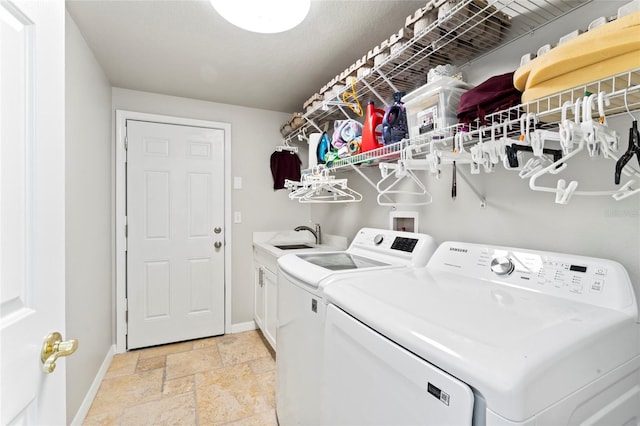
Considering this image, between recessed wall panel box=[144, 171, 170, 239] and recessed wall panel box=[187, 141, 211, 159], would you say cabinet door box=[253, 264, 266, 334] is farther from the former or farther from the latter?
recessed wall panel box=[187, 141, 211, 159]

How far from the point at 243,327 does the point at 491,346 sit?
2.86m

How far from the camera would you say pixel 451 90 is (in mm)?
1240

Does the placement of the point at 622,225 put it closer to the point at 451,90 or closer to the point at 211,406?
the point at 451,90

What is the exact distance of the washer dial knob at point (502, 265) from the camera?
3.65 feet

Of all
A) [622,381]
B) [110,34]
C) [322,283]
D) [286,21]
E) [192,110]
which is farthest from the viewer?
[192,110]

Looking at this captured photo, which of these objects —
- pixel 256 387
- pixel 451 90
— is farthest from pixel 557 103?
pixel 256 387

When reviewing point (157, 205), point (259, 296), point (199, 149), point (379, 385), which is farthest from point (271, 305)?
point (379, 385)

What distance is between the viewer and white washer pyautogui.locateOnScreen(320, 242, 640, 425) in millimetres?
585

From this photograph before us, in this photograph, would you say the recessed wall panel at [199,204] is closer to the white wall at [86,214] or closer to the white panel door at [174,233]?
the white panel door at [174,233]

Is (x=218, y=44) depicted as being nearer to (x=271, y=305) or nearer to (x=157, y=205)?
(x=157, y=205)

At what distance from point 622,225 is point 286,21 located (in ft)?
4.99

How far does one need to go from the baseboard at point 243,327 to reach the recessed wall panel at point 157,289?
2.11 feet

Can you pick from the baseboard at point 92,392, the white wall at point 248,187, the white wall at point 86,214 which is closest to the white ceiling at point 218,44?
the white wall at point 86,214

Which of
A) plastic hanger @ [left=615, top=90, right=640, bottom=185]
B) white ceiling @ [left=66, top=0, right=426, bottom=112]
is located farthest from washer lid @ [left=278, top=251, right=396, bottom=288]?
white ceiling @ [left=66, top=0, right=426, bottom=112]
